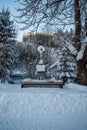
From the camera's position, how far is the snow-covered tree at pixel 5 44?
2988 cm

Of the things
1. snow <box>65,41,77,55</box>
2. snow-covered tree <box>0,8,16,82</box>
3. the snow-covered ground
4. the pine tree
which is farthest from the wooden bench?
snow-covered tree <box>0,8,16,82</box>

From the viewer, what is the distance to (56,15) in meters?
5.83

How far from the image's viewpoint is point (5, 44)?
99.5 feet

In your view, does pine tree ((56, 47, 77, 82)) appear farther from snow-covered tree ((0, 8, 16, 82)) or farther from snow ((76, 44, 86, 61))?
snow ((76, 44, 86, 61))

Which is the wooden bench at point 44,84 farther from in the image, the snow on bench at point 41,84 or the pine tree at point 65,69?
the pine tree at point 65,69

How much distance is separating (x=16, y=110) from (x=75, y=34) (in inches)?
143

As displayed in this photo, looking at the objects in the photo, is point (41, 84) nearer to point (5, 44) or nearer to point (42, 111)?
point (42, 111)

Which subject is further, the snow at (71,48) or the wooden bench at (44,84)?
the wooden bench at (44,84)

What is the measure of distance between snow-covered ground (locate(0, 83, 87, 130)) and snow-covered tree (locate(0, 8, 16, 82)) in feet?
69.1

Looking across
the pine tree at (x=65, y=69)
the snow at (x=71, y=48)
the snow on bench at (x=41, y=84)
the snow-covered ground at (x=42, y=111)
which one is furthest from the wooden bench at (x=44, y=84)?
the pine tree at (x=65, y=69)

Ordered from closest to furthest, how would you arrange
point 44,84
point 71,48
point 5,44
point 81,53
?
point 81,53, point 71,48, point 44,84, point 5,44

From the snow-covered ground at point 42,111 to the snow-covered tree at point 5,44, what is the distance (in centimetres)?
2107

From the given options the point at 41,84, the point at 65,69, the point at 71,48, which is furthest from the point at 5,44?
the point at 71,48

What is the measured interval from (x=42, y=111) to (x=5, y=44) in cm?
2311
